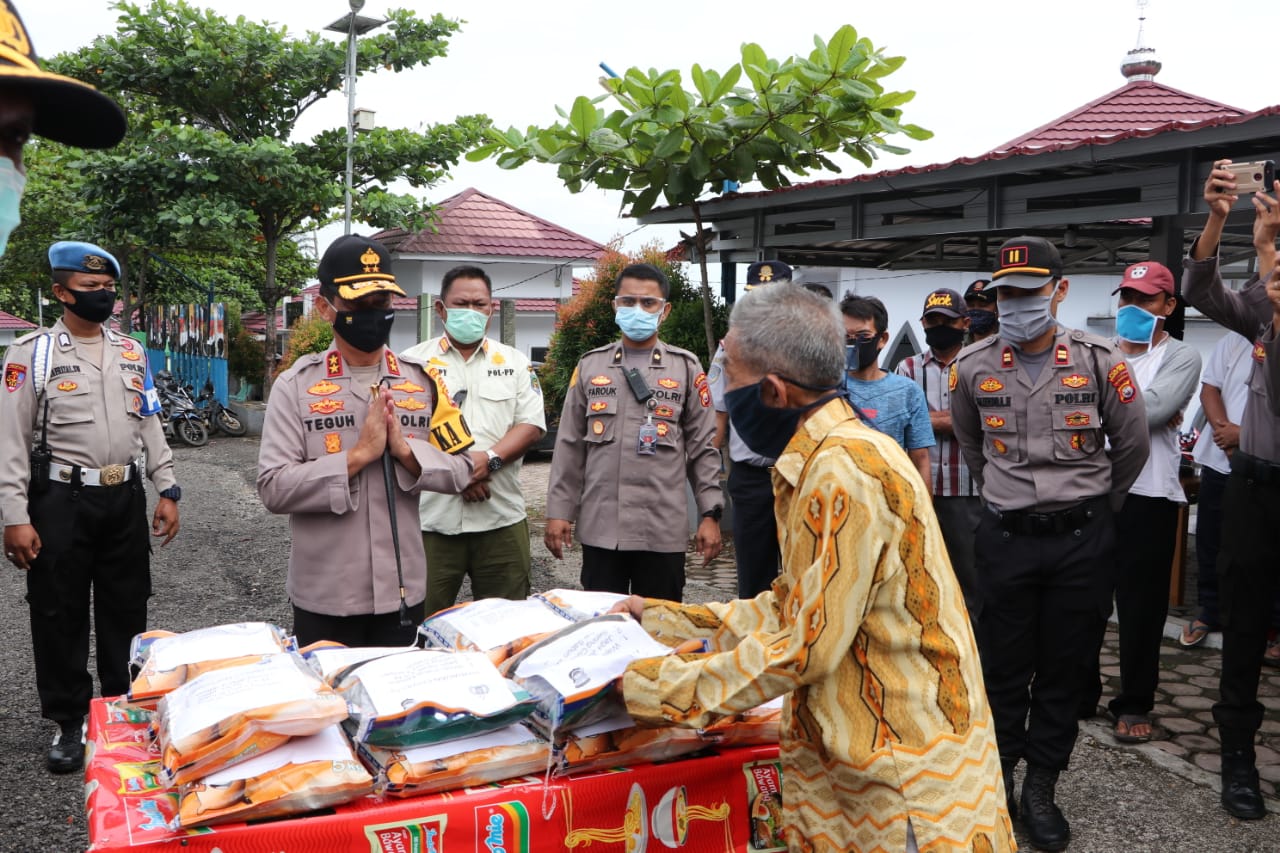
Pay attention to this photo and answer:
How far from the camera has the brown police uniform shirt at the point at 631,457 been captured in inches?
174

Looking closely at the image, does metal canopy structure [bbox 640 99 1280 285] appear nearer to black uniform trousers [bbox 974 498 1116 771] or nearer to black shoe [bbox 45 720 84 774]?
black uniform trousers [bbox 974 498 1116 771]

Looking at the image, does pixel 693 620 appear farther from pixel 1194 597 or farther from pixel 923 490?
pixel 1194 597

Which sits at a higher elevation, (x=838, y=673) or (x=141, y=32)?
(x=141, y=32)

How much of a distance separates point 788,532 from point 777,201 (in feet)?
23.8

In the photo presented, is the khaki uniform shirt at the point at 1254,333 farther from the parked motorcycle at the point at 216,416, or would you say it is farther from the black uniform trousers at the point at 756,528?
the parked motorcycle at the point at 216,416

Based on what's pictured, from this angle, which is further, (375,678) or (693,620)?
(693,620)

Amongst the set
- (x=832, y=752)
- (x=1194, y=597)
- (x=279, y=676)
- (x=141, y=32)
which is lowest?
(x=1194, y=597)

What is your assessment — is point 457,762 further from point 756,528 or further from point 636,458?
point 756,528

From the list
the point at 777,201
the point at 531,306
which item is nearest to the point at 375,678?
→ the point at 777,201

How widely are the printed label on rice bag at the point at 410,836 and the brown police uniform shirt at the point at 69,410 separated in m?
2.85

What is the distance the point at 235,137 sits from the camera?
1781cm

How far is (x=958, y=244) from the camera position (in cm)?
1065

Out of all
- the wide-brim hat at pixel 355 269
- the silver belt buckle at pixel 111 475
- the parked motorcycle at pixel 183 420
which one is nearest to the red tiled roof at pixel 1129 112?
the wide-brim hat at pixel 355 269

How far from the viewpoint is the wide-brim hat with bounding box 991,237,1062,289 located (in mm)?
3580
